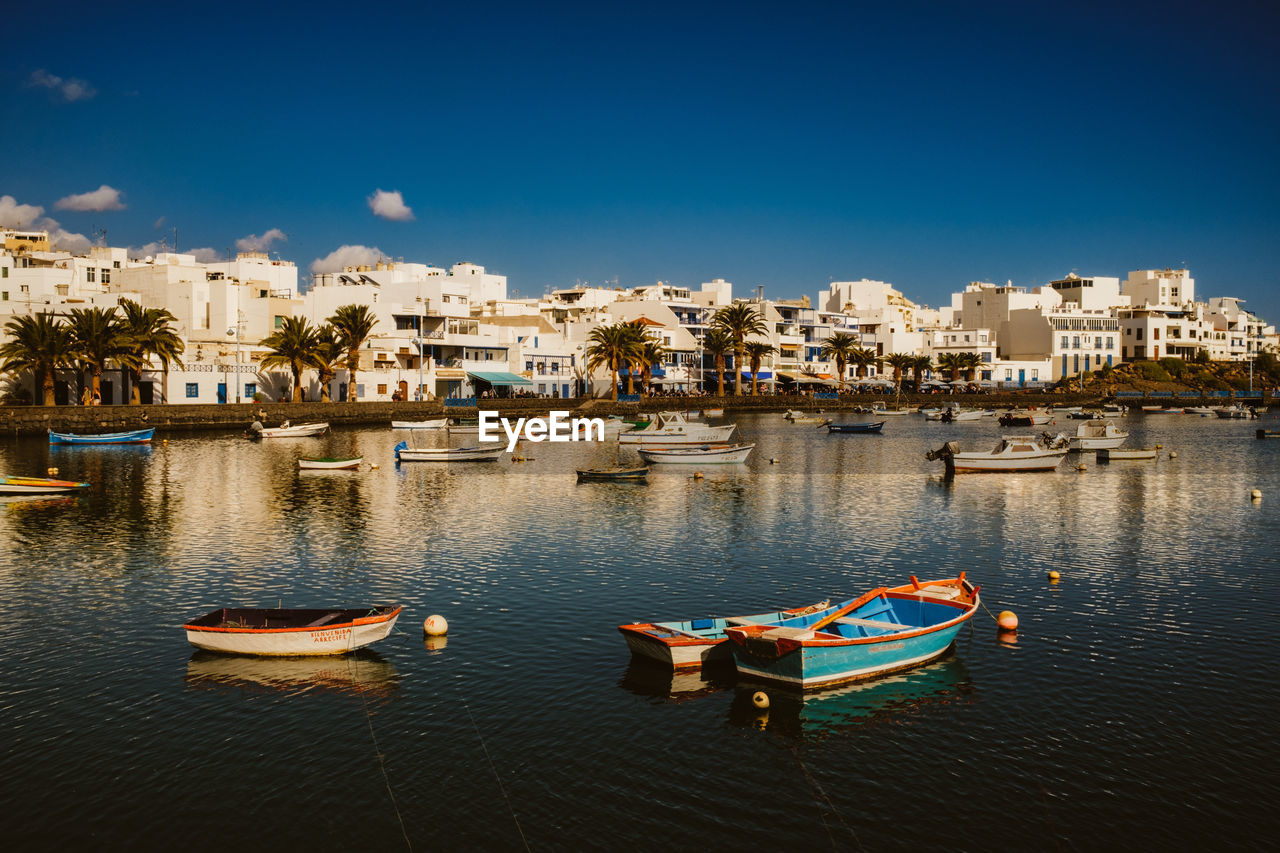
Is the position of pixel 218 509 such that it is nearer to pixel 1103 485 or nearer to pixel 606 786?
pixel 606 786

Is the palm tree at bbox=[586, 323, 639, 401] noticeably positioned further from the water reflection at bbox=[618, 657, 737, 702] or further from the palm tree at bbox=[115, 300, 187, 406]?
the water reflection at bbox=[618, 657, 737, 702]

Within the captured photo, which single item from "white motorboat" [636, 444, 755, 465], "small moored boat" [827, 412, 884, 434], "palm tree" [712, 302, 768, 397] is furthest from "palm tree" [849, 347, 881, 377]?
A: "white motorboat" [636, 444, 755, 465]

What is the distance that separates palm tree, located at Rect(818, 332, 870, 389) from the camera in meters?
168

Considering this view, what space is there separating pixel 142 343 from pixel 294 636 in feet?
249

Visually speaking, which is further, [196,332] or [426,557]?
[196,332]

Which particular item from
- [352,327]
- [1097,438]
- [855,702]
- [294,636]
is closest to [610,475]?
[294,636]

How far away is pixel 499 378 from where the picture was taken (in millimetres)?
122688

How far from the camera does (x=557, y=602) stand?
92.2 feet

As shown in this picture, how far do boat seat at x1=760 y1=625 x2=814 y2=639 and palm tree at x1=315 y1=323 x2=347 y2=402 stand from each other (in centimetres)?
8834

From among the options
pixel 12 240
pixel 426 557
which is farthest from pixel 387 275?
pixel 426 557

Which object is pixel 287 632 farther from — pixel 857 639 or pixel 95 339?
pixel 95 339

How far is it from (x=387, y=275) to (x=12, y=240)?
49.9 metres

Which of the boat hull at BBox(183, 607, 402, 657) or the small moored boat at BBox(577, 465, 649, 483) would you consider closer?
the boat hull at BBox(183, 607, 402, 657)

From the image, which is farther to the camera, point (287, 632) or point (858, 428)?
point (858, 428)
